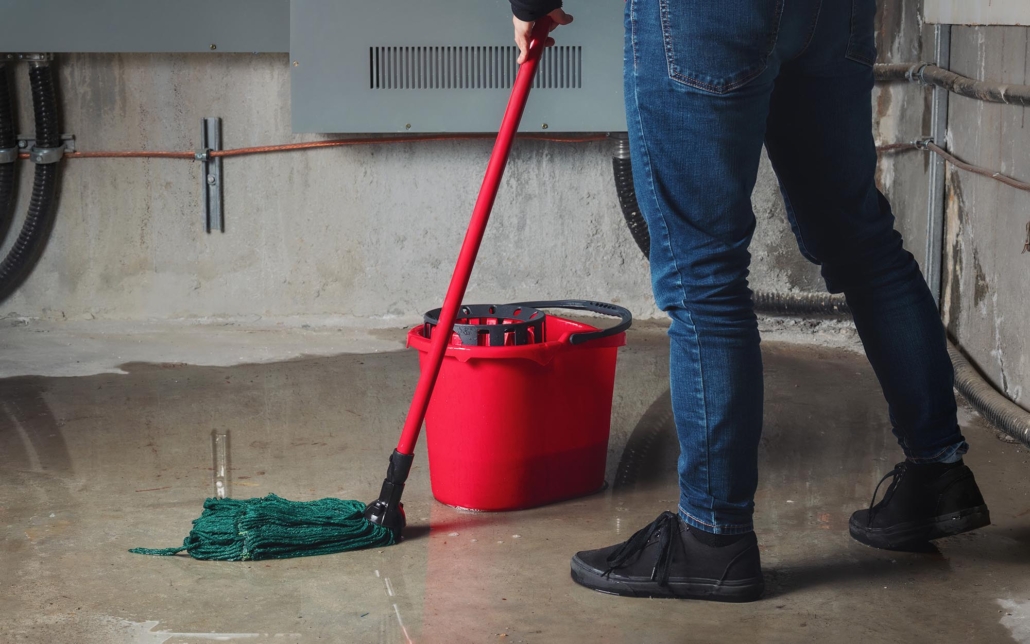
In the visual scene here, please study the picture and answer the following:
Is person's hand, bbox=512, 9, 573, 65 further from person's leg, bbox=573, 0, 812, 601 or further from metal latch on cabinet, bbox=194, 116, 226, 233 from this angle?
metal latch on cabinet, bbox=194, 116, 226, 233

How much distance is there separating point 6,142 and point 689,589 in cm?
235

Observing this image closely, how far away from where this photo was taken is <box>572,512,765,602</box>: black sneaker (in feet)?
4.41

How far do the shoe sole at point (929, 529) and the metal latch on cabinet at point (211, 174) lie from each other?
6.80ft

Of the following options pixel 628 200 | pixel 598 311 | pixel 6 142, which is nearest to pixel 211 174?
pixel 6 142

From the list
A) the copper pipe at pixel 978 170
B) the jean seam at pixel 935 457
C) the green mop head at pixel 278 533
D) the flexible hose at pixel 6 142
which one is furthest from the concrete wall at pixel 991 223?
the flexible hose at pixel 6 142

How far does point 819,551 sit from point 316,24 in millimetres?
1896

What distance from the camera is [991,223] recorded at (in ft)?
7.15

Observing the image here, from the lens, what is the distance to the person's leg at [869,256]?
53.2 inches

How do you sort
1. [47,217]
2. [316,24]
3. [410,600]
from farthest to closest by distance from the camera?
1. [47,217]
2. [316,24]
3. [410,600]

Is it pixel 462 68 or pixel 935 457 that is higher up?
pixel 462 68

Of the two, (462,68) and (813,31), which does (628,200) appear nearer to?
(462,68)

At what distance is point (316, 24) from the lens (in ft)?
8.96

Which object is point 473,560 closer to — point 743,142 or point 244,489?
point 244,489

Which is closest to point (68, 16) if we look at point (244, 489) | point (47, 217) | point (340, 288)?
point (47, 217)
